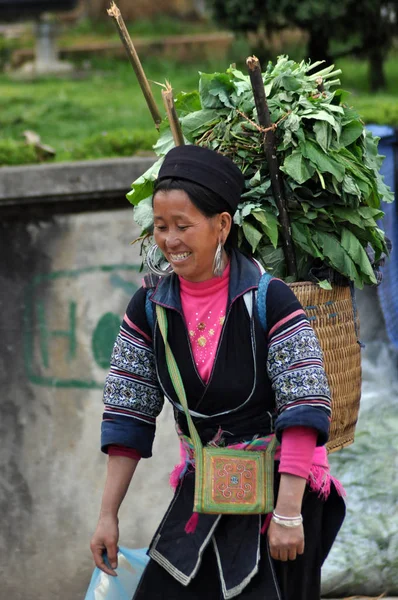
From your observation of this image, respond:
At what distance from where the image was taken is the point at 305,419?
2.57m

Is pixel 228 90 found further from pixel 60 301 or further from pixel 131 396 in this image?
pixel 60 301

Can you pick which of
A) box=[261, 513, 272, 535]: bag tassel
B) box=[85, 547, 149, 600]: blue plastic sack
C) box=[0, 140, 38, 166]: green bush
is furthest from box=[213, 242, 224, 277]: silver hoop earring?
box=[0, 140, 38, 166]: green bush

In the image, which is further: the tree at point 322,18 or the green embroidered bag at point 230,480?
the tree at point 322,18

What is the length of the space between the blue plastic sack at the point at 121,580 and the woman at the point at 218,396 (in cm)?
25

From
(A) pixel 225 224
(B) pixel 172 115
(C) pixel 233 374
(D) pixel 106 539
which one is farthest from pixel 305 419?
(B) pixel 172 115

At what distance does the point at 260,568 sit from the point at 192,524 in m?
0.23

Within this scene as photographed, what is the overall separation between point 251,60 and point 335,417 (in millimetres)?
1061

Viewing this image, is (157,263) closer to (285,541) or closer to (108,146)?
(285,541)

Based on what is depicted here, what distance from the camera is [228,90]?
2.98m

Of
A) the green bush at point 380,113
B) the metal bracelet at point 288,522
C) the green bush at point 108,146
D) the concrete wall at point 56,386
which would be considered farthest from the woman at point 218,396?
the green bush at point 380,113

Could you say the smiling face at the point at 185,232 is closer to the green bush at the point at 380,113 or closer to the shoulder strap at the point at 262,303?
the shoulder strap at the point at 262,303

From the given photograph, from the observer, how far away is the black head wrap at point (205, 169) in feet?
8.59

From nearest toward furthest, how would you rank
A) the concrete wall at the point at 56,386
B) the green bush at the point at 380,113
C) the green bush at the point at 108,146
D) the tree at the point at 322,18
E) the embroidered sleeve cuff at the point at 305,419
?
the embroidered sleeve cuff at the point at 305,419
the concrete wall at the point at 56,386
the green bush at the point at 108,146
the green bush at the point at 380,113
the tree at the point at 322,18

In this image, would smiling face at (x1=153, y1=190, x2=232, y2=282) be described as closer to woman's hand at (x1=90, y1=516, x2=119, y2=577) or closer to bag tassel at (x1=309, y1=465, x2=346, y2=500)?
bag tassel at (x1=309, y1=465, x2=346, y2=500)
